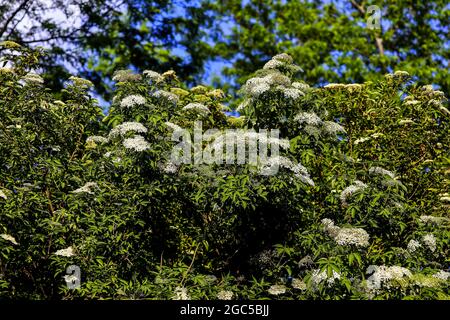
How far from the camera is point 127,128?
5762 millimetres

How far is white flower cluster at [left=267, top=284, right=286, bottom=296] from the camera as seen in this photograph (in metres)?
5.53

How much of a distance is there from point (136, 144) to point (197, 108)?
942mm

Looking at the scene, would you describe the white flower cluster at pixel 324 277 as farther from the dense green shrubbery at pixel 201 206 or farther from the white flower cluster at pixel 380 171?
the white flower cluster at pixel 380 171

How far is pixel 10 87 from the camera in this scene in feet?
21.4

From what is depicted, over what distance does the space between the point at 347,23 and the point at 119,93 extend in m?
13.9

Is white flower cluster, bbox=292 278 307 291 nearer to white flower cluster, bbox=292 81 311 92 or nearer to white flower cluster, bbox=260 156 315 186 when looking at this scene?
white flower cluster, bbox=260 156 315 186

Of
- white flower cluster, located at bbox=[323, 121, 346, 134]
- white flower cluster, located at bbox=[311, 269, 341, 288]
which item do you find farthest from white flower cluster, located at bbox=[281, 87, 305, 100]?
white flower cluster, located at bbox=[311, 269, 341, 288]

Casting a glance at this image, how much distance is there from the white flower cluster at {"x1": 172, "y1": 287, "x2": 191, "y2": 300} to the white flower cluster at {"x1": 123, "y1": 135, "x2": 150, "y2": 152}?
1.20 metres

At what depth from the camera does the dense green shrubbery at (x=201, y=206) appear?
18.1ft

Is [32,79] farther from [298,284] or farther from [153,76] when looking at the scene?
[298,284]

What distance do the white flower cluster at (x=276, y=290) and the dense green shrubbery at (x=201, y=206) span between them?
0.6 inches

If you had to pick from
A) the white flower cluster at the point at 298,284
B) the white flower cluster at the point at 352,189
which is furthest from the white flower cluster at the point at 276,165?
the white flower cluster at the point at 298,284

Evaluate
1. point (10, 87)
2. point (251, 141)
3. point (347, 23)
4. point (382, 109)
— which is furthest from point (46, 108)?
point (347, 23)

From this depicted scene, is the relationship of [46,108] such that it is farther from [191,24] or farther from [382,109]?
[191,24]
